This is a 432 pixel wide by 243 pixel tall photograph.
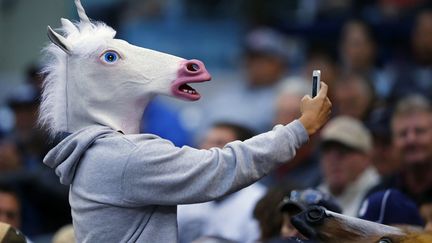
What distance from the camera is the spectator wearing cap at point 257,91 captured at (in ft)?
32.6

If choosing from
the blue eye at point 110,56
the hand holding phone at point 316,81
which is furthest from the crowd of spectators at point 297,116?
the hand holding phone at point 316,81

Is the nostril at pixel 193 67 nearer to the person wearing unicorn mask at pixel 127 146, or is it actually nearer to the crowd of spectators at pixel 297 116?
the person wearing unicorn mask at pixel 127 146

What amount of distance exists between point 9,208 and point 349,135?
229 cm

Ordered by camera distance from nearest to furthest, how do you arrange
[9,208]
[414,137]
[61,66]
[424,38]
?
[61,66], [9,208], [414,137], [424,38]

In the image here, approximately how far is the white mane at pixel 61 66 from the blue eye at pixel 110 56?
0.06m

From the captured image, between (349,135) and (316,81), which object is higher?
(316,81)

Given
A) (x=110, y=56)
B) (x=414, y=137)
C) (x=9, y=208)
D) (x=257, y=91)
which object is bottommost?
(x=257, y=91)

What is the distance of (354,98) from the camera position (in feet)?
28.7

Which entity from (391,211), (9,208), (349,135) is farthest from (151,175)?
(349,135)

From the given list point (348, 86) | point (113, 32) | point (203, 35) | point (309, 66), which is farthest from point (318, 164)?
point (203, 35)

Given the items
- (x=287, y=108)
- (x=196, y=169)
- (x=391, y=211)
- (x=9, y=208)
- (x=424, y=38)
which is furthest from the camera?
(x=424, y=38)

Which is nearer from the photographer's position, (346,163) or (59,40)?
(59,40)

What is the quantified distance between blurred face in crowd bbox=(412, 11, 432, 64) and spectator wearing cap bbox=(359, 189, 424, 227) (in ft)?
13.8

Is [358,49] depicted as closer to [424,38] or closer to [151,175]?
[424,38]
